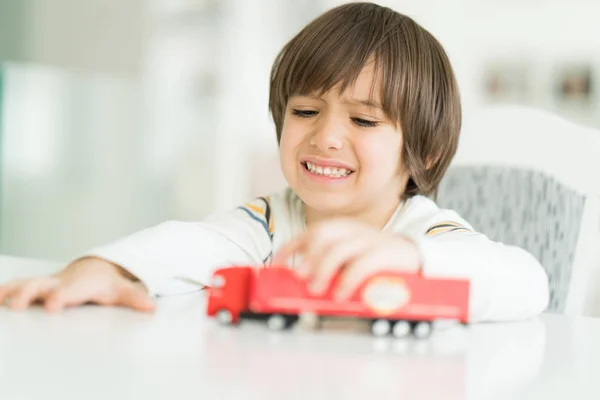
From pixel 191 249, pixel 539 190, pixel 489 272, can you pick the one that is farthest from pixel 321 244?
pixel 539 190

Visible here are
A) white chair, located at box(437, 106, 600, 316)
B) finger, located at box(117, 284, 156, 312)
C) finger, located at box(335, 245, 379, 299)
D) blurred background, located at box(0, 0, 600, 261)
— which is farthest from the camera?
blurred background, located at box(0, 0, 600, 261)

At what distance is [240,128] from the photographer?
378 centimetres

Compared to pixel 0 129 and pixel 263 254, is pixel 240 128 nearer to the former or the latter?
pixel 0 129

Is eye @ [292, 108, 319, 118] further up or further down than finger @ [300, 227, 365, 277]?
further up

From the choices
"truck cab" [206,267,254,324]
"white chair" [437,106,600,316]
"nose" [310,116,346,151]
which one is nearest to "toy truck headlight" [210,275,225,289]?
"truck cab" [206,267,254,324]

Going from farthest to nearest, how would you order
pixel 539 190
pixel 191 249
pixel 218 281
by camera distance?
A: pixel 539 190 < pixel 191 249 < pixel 218 281

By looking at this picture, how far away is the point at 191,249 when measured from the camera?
0.79 m

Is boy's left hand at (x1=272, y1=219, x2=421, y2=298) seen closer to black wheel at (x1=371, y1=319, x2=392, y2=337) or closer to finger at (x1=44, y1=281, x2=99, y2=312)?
black wheel at (x1=371, y1=319, x2=392, y2=337)

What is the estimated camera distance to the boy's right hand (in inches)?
23.5

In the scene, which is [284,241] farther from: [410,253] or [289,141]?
[410,253]

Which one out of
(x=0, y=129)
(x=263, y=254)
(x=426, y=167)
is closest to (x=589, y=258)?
(x=426, y=167)

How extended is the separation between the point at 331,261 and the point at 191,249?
31 cm

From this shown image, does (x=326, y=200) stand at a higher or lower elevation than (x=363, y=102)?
lower

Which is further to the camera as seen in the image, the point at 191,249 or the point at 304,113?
the point at 304,113
